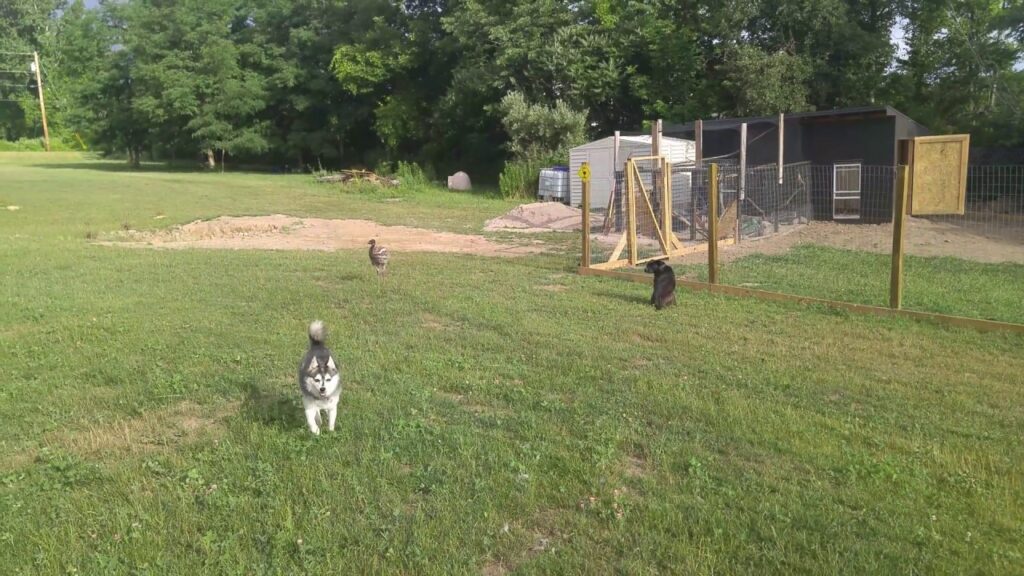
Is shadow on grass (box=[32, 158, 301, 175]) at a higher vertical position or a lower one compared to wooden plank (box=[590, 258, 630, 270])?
higher

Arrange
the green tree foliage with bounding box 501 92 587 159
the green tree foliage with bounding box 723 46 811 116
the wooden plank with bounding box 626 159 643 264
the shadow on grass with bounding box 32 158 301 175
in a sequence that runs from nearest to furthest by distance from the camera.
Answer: the wooden plank with bounding box 626 159 643 264, the green tree foliage with bounding box 723 46 811 116, the green tree foliage with bounding box 501 92 587 159, the shadow on grass with bounding box 32 158 301 175

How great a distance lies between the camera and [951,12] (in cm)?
2730

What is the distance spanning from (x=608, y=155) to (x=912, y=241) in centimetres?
900

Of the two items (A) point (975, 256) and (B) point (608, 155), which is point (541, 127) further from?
(A) point (975, 256)

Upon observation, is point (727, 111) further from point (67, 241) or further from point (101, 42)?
point (101, 42)

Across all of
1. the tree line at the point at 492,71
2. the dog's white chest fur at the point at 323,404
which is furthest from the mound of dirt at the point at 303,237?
the tree line at the point at 492,71

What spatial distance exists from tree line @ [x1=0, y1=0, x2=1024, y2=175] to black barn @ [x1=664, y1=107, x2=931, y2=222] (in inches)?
168

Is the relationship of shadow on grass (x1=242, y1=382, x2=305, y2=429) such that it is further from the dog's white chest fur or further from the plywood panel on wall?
the plywood panel on wall

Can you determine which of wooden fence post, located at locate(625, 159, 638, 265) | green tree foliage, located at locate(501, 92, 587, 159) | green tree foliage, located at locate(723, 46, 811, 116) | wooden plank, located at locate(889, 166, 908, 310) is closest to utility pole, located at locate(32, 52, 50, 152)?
green tree foliage, located at locate(501, 92, 587, 159)

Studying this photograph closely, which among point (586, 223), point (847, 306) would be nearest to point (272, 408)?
point (847, 306)

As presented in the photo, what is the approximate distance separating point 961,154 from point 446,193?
23632mm

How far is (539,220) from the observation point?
64.3 ft

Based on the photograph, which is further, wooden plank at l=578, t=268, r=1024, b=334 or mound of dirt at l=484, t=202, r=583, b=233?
mound of dirt at l=484, t=202, r=583, b=233

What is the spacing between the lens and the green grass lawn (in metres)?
3.58
